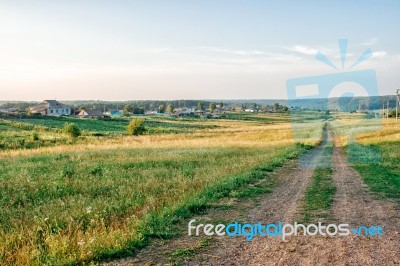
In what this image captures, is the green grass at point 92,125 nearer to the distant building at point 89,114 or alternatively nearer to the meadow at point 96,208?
the distant building at point 89,114

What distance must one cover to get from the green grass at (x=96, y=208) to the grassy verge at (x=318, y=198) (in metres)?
1.93

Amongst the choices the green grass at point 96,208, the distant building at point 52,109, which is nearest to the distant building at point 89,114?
the distant building at point 52,109

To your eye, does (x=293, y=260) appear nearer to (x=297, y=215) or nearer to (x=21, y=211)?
(x=297, y=215)

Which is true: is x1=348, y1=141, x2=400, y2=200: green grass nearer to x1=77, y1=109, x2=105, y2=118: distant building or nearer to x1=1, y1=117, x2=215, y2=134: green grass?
x1=1, y1=117, x2=215, y2=134: green grass

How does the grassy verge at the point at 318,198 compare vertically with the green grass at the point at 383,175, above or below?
above

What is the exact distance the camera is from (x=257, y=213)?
9.06m

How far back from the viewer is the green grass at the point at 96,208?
654 centimetres

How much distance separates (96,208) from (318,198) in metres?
5.88

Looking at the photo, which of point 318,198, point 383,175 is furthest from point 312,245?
point 383,175

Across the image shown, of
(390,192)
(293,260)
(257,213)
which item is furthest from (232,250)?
(390,192)

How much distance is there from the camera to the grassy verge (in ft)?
28.7

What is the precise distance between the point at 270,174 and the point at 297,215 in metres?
6.80

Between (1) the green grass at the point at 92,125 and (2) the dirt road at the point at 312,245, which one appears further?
(1) the green grass at the point at 92,125

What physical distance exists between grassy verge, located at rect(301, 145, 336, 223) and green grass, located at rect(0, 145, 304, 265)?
1.93m
